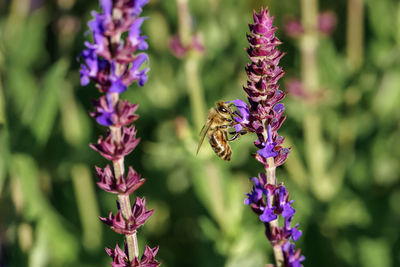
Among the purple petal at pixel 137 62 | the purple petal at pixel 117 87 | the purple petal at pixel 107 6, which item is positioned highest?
the purple petal at pixel 107 6

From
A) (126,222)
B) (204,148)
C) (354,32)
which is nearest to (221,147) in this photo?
(204,148)

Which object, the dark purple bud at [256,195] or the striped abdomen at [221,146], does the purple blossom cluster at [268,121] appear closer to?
the dark purple bud at [256,195]

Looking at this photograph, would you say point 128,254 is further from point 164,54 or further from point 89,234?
point 164,54

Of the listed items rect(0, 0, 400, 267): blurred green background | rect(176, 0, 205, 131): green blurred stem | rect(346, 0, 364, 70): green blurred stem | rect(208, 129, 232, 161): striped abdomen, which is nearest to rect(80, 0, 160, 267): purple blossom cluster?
rect(208, 129, 232, 161): striped abdomen

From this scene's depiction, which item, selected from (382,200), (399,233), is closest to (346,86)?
(382,200)

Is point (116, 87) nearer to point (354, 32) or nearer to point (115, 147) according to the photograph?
point (115, 147)

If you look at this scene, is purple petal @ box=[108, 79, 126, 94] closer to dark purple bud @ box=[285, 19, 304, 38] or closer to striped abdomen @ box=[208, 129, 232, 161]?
striped abdomen @ box=[208, 129, 232, 161]

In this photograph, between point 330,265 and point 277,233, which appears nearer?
point 277,233

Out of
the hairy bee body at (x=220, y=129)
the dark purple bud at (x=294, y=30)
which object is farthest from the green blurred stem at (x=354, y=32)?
the hairy bee body at (x=220, y=129)
